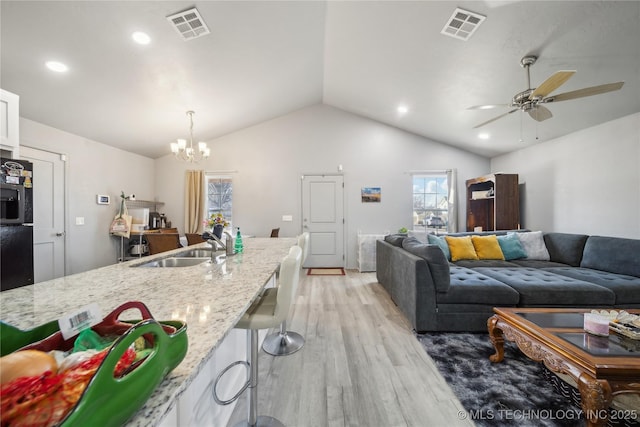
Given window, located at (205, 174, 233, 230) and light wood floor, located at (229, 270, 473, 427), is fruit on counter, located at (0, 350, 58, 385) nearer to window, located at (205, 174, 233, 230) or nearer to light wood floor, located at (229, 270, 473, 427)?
light wood floor, located at (229, 270, 473, 427)

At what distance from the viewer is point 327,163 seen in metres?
5.40

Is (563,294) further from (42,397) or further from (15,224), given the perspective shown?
(15,224)

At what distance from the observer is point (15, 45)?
2.28 meters

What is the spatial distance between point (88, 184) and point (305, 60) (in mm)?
3948

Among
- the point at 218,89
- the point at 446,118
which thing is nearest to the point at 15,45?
the point at 218,89

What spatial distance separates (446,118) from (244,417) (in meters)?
4.77

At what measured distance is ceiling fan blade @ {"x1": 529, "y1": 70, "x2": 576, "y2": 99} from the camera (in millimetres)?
1848

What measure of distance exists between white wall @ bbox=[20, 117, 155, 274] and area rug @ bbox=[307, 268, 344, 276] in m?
3.63

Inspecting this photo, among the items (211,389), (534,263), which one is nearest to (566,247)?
(534,263)

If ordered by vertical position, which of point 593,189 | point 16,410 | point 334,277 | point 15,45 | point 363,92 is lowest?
point 334,277

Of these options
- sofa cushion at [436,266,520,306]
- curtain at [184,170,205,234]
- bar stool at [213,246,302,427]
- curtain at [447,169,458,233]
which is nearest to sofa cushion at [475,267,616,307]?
sofa cushion at [436,266,520,306]

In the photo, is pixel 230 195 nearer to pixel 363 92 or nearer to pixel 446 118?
pixel 363 92

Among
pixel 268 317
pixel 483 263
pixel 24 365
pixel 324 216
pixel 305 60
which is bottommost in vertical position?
pixel 483 263

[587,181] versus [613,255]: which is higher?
[587,181]
